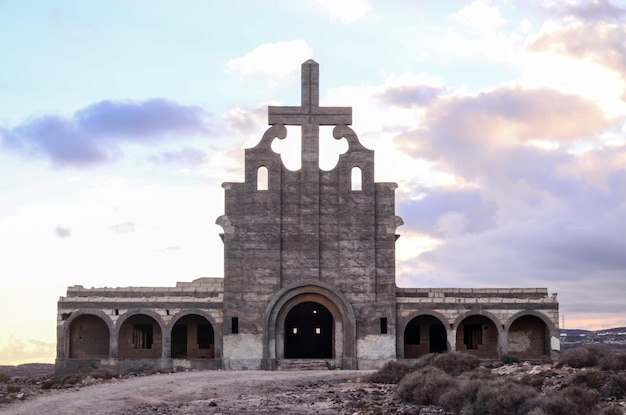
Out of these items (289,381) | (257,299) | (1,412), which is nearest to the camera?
(1,412)

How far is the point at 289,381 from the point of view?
34.2 meters

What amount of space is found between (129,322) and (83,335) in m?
2.43

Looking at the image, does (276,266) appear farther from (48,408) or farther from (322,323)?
(48,408)

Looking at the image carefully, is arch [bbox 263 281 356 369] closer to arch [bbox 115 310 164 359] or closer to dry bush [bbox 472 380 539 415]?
arch [bbox 115 310 164 359]

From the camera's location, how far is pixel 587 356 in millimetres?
28500

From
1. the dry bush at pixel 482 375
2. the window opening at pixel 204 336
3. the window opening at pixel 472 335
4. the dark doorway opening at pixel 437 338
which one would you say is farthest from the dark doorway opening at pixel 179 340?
the dry bush at pixel 482 375

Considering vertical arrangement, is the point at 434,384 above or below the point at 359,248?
below

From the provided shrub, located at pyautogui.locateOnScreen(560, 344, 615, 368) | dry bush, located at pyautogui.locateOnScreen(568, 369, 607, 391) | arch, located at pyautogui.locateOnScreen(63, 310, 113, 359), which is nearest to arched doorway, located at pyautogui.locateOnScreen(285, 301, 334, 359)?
arch, located at pyautogui.locateOnScreen(63, 310, 113, 359)

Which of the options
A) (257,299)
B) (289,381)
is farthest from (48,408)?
(257,299)

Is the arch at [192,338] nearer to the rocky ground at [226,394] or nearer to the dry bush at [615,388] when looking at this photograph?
the rocky ground at [226,394]

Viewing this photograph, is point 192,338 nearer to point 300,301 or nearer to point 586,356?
point 300,301

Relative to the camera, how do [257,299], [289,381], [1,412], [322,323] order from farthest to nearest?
[322,323], [257,299], [289,381], [1,412]

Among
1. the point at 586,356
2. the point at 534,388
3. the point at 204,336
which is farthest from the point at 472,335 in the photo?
the point at 534,388

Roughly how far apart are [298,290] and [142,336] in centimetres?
954
